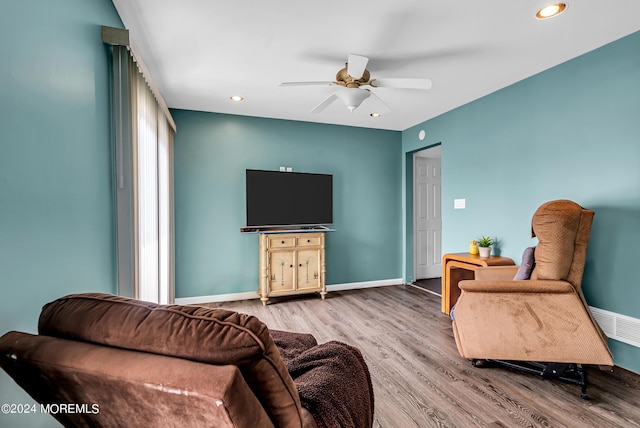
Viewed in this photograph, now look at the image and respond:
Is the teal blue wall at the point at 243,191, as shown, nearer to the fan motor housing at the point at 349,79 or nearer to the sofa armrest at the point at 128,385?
the fan motor housing at the point at 349,79

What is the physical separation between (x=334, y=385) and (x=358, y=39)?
227 centimetres

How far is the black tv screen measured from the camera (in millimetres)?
4121

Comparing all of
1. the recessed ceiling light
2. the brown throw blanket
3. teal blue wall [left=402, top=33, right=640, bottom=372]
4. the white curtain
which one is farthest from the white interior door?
the brown throw blanket

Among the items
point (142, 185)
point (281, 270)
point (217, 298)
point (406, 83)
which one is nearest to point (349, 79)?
point (406, 83)

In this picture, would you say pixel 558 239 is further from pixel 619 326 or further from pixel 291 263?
pixel 291 263

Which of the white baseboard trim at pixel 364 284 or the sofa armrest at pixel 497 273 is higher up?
the sofa armrest at pixel 497 273

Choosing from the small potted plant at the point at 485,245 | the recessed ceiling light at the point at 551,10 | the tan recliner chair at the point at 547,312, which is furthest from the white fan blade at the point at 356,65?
the small potted plant at the point at 485,245

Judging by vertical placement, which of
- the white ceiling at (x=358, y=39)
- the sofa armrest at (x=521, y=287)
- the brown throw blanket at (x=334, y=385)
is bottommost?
the brown throw blanket at (x=334, y=385)

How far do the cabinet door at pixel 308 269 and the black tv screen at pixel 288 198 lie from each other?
0.45 metres

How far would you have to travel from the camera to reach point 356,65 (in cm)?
236

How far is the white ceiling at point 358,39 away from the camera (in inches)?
78.0

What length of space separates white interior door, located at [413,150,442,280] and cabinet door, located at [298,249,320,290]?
6.48 feet

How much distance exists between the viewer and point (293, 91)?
11.0 ft

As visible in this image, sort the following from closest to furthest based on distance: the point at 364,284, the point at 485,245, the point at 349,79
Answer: the point at 349,79
the point at 485,245
the point at 364,284
